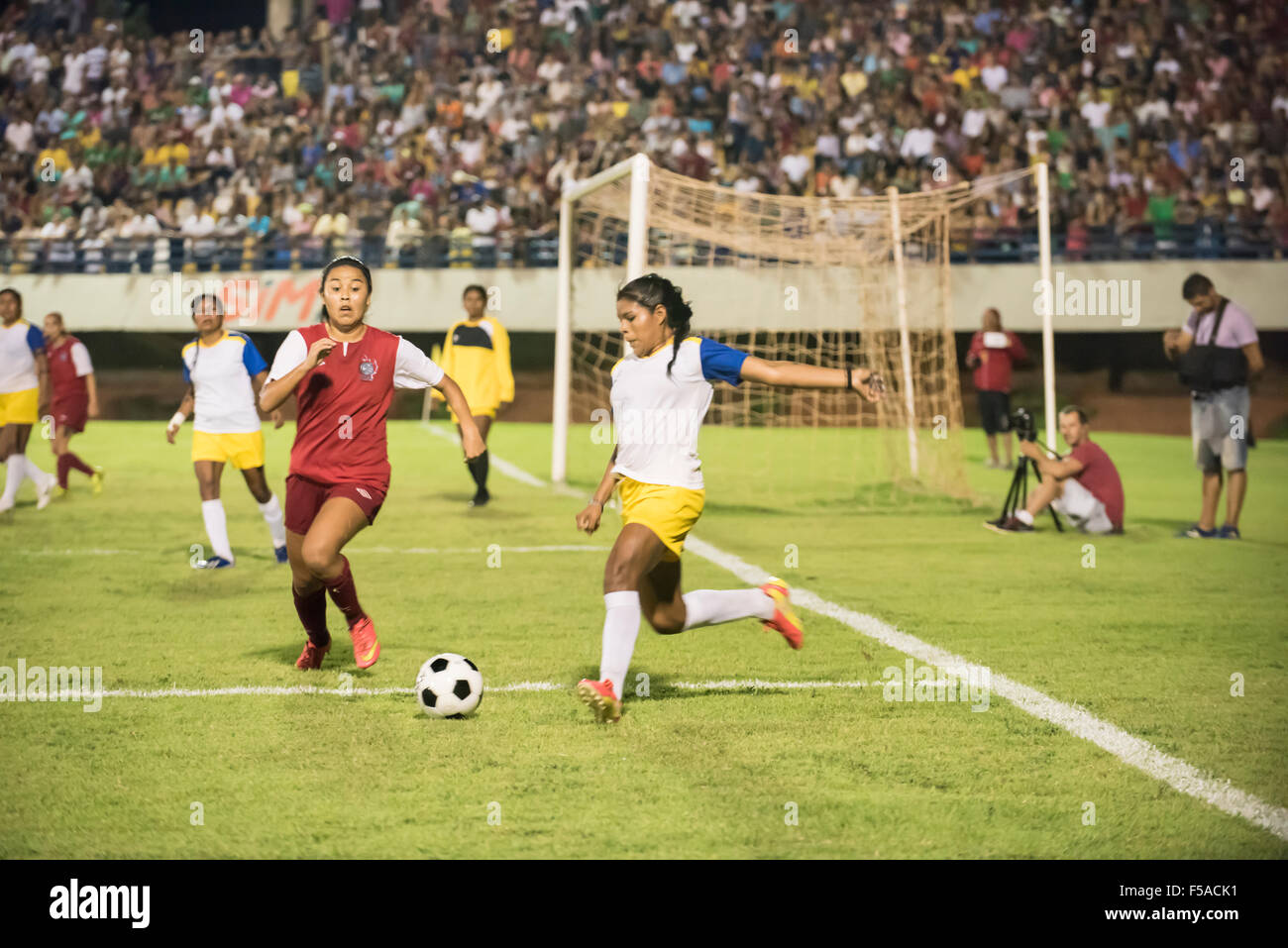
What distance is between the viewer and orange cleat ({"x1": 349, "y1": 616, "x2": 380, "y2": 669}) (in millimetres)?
5914

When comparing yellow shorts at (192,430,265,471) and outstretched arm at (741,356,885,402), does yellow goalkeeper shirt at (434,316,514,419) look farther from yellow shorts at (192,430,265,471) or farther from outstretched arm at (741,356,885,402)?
outstretched arm at (741,356,885,402)

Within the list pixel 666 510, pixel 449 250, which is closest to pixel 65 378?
pixel 666 510

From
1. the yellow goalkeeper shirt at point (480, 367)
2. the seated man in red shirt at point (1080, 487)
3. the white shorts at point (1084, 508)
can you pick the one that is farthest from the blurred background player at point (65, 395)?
the white shorts at point (1084, 508)

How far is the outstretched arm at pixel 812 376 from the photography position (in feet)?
15.9

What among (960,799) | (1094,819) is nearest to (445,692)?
(960,799)

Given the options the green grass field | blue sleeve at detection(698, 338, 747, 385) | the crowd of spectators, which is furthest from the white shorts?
the crowd of spectators

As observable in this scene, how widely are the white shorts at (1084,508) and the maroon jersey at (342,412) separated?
22.8 feet

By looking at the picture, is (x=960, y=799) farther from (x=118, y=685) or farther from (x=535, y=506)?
(x=535, y=506)

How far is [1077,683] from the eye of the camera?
5.74 meters

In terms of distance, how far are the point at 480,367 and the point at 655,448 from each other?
25.9 feet

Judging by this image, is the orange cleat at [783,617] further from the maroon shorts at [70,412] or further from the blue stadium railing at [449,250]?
the blue stadium railing at [449,250]

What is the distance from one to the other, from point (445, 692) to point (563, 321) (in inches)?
375

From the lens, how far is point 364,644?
592 cm

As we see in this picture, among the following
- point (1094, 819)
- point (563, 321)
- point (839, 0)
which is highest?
point (839, 0)
